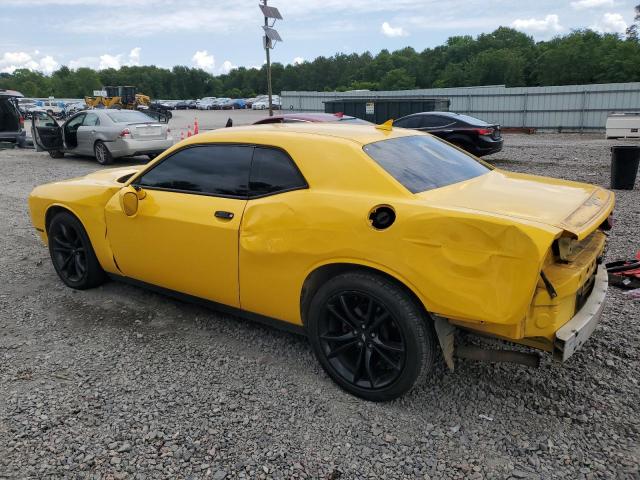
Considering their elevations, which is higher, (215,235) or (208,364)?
(215,235)

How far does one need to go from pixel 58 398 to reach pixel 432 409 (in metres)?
2.24

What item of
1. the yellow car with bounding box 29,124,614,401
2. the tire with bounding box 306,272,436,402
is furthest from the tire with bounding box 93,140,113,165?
the tire with bounding box 306,272,436,402

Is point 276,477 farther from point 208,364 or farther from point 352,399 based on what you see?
point 208,364

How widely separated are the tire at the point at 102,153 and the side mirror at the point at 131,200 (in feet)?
33.4

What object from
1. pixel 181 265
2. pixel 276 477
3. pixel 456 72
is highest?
pixel 456 72

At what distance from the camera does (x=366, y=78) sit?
94.2 m

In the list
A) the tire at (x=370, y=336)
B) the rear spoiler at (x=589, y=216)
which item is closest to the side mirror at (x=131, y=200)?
the tire at (x=370, y=336)

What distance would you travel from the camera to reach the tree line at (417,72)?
5494 centimetres

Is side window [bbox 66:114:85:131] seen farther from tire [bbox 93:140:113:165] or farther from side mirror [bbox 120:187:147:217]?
side mirror [bbox 120:187:147:217]

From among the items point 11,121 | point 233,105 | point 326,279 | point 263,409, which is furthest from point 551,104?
point 233,105

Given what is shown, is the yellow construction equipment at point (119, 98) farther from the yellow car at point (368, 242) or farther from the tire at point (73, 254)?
the yellow car at point (368, 242)

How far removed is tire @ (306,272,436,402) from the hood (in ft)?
1.95

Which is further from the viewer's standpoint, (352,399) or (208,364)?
(208,364)

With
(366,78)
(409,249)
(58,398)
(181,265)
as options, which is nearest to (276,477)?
(409,249)
